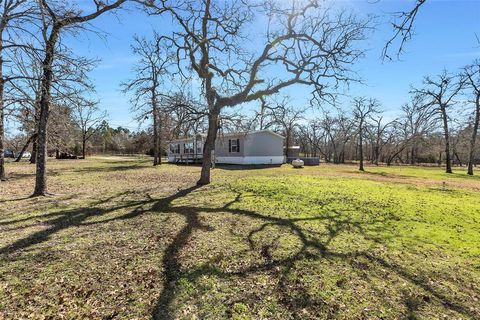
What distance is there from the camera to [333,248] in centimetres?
543

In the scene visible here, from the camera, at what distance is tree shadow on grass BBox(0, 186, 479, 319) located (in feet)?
12.0

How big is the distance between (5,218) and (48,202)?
1857mm

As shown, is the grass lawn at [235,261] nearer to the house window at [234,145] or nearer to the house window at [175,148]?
the house window at [234,145]

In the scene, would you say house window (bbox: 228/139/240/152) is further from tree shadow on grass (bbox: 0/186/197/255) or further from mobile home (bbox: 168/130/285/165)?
tree shadow on grass (bbox: 0/186/197/255)

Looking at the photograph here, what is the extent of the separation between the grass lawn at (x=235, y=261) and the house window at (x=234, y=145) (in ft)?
64.5

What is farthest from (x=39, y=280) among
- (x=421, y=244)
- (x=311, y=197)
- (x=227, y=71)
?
(x=227, y=71)

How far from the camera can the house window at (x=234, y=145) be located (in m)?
28.4

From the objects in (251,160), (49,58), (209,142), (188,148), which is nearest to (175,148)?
(188,148)

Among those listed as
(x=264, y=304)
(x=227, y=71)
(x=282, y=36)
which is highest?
(x=282, y=36)

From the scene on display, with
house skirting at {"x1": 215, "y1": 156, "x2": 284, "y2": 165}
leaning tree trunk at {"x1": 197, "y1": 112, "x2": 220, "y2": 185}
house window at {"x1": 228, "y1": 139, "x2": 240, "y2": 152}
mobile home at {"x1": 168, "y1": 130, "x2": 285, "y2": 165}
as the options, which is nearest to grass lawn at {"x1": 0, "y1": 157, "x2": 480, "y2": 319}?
leaning tree trunk at {"x1": 197, "y1": 112, "x2": 220, "y2": 185}

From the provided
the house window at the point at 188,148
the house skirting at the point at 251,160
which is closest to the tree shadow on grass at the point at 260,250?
the house skirting at the point at 251,160

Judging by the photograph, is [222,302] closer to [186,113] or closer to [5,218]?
[5,218]

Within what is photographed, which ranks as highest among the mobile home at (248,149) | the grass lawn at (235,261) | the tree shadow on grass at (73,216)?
the mobile home at (248,149)

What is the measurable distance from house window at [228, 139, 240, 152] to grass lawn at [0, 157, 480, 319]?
1967 centimetres
